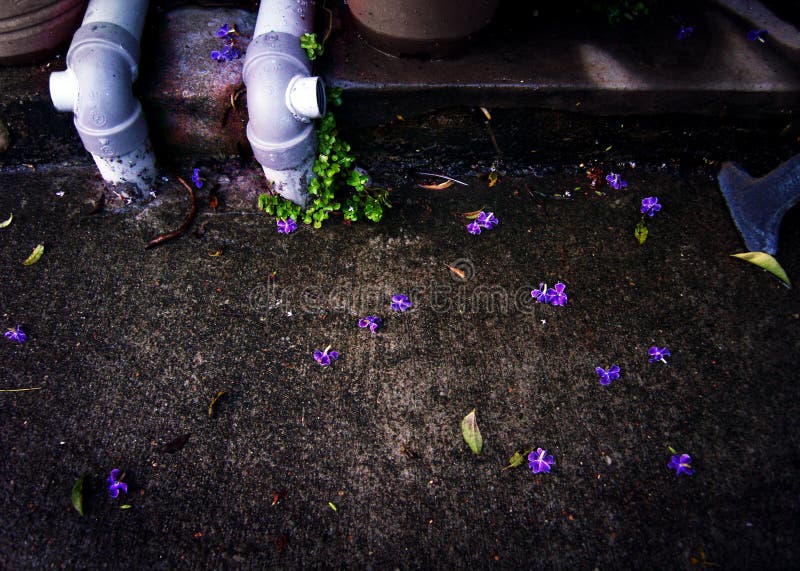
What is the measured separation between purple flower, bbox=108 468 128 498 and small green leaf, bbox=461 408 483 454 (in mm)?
1229

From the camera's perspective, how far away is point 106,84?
218 centimetres

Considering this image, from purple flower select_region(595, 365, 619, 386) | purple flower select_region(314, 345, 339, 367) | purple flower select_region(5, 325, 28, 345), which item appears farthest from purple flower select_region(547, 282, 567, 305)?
purple flower select_region(5, 325, 28, 345)

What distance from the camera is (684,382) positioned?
2.08 metres

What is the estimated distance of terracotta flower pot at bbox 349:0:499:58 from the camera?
2.17 m

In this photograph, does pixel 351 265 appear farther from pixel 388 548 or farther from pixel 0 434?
pixel 0 434

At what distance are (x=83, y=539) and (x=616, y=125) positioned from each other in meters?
2.84

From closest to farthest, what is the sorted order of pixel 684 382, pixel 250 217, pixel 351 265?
pixel 684 382 → pixel 351 265 → pixel 250 217

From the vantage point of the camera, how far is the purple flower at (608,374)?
207 centimetres

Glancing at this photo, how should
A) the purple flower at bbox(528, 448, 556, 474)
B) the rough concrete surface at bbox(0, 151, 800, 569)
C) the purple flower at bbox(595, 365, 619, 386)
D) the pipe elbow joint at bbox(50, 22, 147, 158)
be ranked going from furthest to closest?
the pipe elbow joint at bbox(50, 22, 147, 158) → the purple flower at bbox(595, 365, 619, 386) → the purple flower at bbox(528, 448, 556, 474) → the rough concrete surface at bbox(0, 151, 800, 569)

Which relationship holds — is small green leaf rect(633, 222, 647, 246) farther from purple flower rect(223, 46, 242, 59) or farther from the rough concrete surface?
purple flower rect(223, 46, 242, 59)

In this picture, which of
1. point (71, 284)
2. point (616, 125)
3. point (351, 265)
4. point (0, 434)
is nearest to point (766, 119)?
point (616, 125)

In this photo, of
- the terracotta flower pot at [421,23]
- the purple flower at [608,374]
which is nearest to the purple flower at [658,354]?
the purple flower at [608,374]

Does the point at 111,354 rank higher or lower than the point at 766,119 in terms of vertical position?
lower

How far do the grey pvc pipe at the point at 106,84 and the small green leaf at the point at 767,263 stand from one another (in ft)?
9.29
